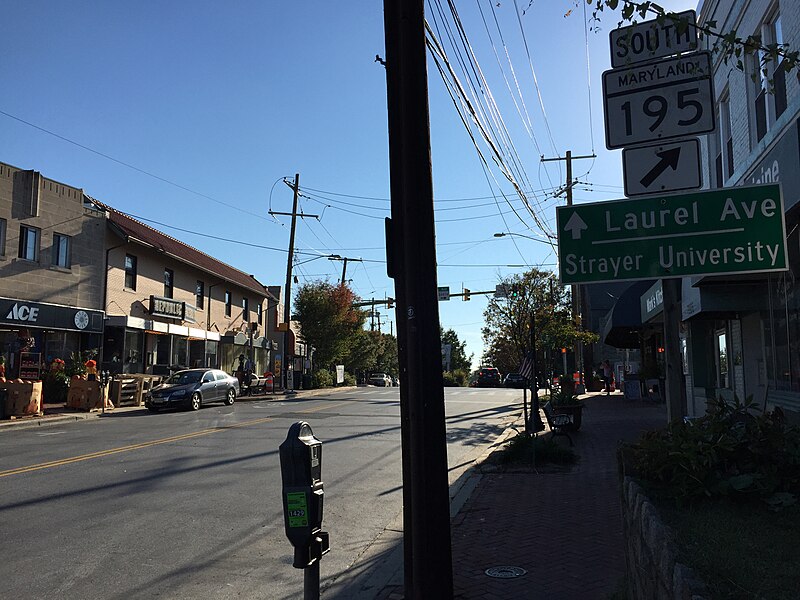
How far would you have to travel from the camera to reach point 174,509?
8094 mm

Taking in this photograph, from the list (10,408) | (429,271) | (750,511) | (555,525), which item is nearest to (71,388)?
(10,408)

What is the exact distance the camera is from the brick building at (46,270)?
22.7 meters

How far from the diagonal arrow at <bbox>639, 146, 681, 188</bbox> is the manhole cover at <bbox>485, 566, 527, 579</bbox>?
3.30 m

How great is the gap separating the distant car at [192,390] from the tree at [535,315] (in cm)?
1142

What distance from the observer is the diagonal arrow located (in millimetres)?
4512

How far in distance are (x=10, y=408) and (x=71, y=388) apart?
308 centimetres

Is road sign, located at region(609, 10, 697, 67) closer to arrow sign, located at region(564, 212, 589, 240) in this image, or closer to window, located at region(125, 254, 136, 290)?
arrow sign, located at region(564, 212, 589, 240)

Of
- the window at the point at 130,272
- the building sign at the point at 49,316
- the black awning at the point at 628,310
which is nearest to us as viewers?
the building sign at the point at 49,316

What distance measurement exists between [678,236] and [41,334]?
24.6 m

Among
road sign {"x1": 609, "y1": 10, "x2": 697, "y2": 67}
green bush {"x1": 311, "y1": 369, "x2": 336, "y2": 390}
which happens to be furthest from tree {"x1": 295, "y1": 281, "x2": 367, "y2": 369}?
road sign {"x1": 609, "y1": 10, "x2": 697, "y2": 67}

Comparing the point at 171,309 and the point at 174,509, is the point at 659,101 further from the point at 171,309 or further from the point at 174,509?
the point at 171,309

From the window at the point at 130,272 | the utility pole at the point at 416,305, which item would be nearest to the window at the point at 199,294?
the window at the point at 130,272

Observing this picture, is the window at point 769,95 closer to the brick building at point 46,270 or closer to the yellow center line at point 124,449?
the yellow center line at point 124,449

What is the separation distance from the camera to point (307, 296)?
42.2 meters
